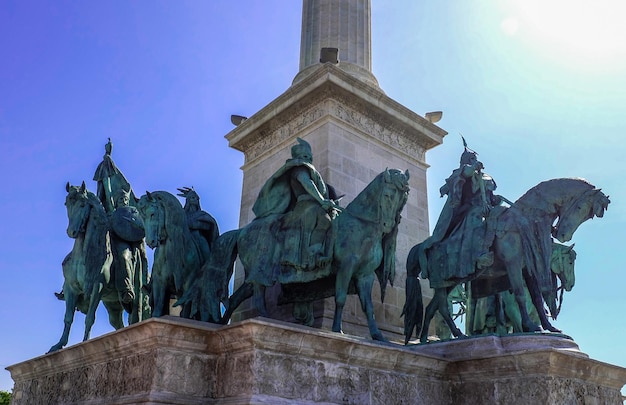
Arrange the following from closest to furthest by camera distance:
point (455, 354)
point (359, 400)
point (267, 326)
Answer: point (267, 326) → point (359, 400) → point (455, 354)

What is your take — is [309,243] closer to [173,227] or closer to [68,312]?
→ [173,227]

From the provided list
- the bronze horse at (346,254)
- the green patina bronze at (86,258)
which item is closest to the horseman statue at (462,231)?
the bronze horse at (346,254)

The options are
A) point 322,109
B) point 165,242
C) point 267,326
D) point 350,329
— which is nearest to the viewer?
point 267,326

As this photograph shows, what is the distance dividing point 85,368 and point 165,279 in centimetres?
222

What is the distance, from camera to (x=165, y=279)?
1012cm

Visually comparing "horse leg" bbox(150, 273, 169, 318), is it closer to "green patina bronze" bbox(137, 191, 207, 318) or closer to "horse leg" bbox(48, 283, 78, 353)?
"green patina bronze" bbox(137, 191, 207, 318)

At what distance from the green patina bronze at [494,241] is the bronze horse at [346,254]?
1.24 meters

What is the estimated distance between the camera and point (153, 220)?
32.7 feet

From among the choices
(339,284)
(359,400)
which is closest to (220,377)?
(359,400)

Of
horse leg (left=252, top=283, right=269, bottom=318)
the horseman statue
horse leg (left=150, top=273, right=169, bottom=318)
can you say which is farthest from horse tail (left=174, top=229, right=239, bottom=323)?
the horseman statue

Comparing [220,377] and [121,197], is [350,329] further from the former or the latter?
[121,197]

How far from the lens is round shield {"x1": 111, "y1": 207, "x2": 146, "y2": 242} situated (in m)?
12.0

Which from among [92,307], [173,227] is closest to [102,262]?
[92,307]

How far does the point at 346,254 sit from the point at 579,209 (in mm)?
3971
